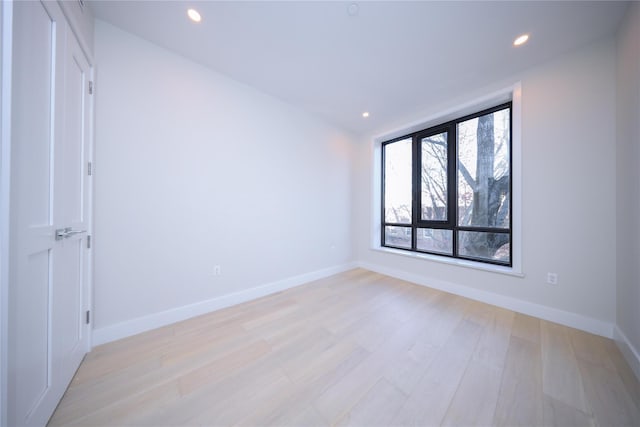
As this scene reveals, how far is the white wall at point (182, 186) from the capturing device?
5.77 feet

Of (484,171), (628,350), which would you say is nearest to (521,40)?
(484,171)

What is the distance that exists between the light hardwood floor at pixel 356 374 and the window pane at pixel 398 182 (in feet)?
6.24

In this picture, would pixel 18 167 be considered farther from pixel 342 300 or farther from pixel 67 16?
pixel 342 300

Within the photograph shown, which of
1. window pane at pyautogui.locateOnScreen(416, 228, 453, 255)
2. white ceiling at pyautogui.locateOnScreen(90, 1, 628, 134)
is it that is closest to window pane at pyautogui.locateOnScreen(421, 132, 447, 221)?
window pane at pyautogui.locateOnScreen(416, 228, 453, 255)

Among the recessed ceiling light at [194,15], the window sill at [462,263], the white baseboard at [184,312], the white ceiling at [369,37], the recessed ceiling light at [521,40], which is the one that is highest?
the recessed ceiling light at [194,15]

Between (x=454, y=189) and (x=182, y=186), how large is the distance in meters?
3.52

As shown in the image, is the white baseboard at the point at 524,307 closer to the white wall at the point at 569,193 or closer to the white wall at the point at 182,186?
the white wall at the point at 569,193

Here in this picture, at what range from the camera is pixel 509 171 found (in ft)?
8.07

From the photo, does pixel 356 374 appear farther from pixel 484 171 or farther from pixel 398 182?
pixel 398 182

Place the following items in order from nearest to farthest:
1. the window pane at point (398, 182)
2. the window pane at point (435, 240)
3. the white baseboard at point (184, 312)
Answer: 1. the white baseboard at point (184, 312)
2. the window pane at point (435, 240)
3. the window pane at point (398, 182)

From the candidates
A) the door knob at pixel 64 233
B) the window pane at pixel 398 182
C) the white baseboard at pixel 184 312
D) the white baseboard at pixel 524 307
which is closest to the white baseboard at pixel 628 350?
the white baseboard at pixel 524 307

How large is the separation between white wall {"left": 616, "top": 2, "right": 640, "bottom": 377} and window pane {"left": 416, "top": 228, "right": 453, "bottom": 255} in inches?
58.1

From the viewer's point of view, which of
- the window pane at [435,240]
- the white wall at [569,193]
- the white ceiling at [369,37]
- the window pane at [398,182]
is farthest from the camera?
the window pane at [398,182]

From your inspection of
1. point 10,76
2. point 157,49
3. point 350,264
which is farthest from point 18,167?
point 350,264
